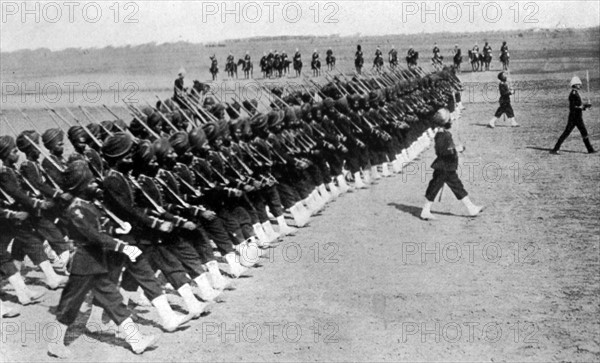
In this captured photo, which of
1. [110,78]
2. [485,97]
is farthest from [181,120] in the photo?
[110,78]

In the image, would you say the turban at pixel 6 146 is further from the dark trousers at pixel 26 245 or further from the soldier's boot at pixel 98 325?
the soldier's boot at pixel 98 325

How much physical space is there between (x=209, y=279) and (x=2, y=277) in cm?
230

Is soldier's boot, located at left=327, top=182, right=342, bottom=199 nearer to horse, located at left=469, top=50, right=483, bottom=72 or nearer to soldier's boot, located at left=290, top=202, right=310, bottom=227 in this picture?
soldier's boot, located at left=290, top=202, right=310, bottom=227

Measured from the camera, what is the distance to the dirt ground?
21.6 feet

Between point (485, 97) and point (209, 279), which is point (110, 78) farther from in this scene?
point (209, 279)

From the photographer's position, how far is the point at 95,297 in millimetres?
6617

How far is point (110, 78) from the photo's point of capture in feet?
151

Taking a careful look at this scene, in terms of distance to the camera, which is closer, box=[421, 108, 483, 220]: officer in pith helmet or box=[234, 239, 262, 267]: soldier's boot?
box=[234, 239, 262, 267]: soldier's boot

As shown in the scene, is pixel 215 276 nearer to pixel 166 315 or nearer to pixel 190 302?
pixel 190 302

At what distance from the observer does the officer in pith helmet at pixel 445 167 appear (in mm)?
10789

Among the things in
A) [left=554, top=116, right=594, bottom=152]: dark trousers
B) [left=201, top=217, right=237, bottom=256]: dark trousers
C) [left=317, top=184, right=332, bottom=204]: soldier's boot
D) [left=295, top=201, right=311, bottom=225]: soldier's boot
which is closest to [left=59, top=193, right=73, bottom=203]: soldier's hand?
[left=201, top=217, right=237, bottom=256]: dark trousers

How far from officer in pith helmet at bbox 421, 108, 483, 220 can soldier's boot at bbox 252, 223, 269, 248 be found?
8.61 feet

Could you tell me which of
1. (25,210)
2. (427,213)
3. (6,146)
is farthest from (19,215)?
(427,213)

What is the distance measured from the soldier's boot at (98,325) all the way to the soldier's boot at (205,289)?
94 cm
